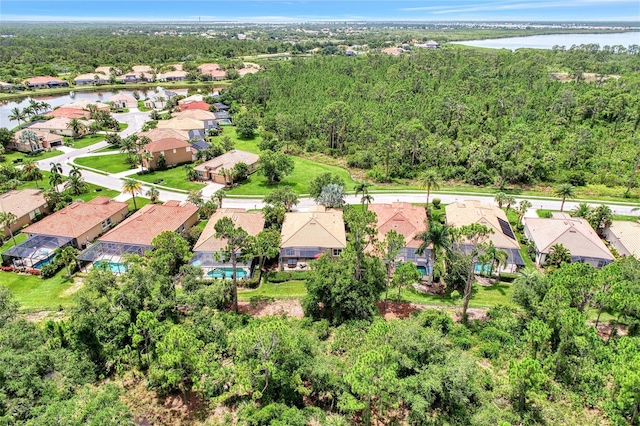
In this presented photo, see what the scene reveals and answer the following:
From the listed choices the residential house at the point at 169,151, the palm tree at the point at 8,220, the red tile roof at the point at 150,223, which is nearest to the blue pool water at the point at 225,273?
the red tile roof at the point at 150,223

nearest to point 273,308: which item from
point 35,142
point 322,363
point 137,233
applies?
point 322,363

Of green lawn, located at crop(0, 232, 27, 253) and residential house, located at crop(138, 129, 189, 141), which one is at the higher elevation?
residential house, located at crop(138, 129, 189, 141)

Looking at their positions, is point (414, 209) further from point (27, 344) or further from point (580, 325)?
point (27, 344)

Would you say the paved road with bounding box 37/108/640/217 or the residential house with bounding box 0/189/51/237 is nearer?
the residential house with bounding box 0/189/51/237

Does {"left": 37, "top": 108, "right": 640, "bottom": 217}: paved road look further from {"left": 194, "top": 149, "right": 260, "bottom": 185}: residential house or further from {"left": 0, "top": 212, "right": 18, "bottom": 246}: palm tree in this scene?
{"left": 0, "top": 212, "right": 18, "bottom": 246}: palm tree

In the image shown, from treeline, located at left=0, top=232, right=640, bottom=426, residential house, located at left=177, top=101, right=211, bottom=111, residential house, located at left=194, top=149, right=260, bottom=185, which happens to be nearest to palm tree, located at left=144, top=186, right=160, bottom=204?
residential house, located at left=194, top=149, right=260, bottom=185

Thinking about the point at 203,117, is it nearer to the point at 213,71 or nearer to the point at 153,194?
the point at 153,194
